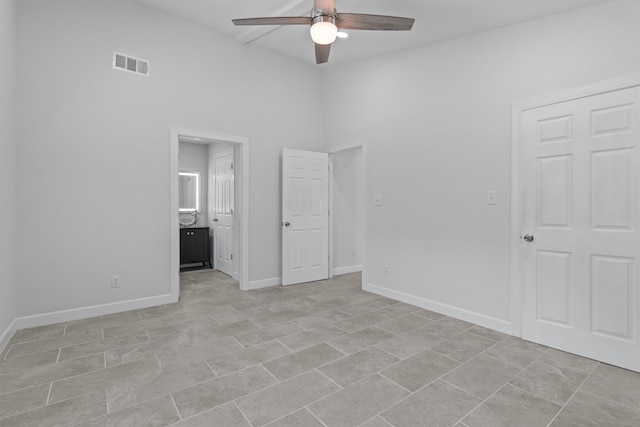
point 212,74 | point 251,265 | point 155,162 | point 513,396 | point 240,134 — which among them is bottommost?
point 513,396

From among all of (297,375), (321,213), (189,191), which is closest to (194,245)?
(189,191)

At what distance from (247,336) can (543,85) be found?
3.48 meters

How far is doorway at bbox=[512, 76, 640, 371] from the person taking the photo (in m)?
2.42

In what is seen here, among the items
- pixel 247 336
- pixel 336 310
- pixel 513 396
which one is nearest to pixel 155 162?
pixel 247 336

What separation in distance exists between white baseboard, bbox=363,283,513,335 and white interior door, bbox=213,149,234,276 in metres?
2.62

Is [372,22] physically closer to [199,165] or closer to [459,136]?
[459,136]

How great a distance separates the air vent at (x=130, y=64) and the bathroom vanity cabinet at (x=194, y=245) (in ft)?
9.80

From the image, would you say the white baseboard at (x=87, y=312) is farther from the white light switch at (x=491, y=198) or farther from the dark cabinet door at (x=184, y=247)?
the white light switch at (x=491, y=198)

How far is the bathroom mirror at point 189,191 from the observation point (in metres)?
6.43

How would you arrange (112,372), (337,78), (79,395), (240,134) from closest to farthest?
(79,395) → (112,372) → (240,134) → (337,78)

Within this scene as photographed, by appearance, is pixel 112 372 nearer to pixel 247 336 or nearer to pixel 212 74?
pixel 247 336

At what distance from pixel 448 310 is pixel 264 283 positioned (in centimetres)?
251

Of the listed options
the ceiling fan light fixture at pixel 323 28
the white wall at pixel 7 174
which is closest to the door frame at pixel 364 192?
the ceiling fan light fixture at pixel 323 28

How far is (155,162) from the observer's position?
377cm
